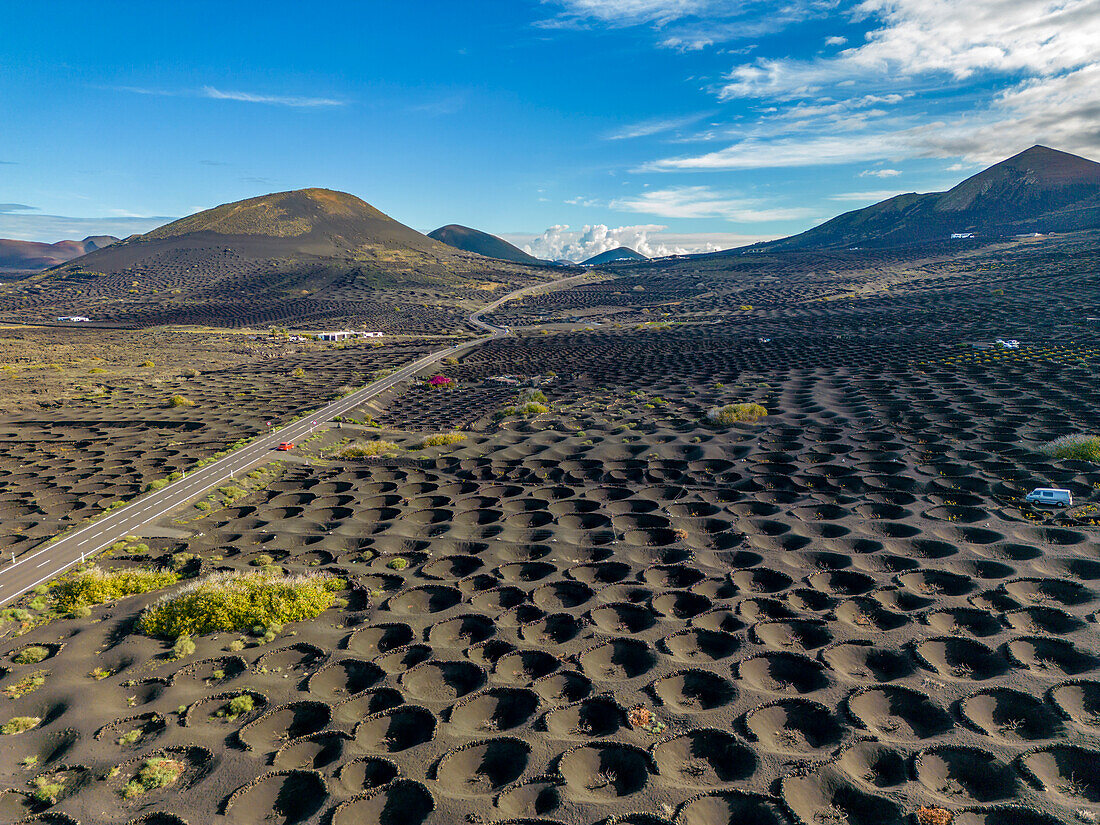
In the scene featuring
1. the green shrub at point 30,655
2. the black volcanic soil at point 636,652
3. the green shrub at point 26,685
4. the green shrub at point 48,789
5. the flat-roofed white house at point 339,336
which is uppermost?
the flat-roofed white house at point 339,336

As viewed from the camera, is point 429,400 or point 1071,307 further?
Answer: point 1071,307

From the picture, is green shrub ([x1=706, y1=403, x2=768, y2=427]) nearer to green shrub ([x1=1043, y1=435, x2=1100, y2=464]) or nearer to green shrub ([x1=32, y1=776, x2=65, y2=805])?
green shrub ([x1=1043, y1=435, x2=1100, y2=464])

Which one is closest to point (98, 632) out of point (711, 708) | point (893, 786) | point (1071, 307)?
point (711, 708)

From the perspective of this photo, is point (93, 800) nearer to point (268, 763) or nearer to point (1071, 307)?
point (268, 763)

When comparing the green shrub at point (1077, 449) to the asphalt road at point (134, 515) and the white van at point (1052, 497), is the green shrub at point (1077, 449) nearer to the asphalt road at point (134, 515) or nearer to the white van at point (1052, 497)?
the white van at point (1052, 497)

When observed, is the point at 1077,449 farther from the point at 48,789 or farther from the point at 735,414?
the point at 48,789

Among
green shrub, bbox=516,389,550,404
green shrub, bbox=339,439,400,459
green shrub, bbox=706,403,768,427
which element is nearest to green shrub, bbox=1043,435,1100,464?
green shrub, bbox=706,403,768,427

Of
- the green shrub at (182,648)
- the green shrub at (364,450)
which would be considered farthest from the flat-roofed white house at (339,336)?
the green shrub at (182,648)
